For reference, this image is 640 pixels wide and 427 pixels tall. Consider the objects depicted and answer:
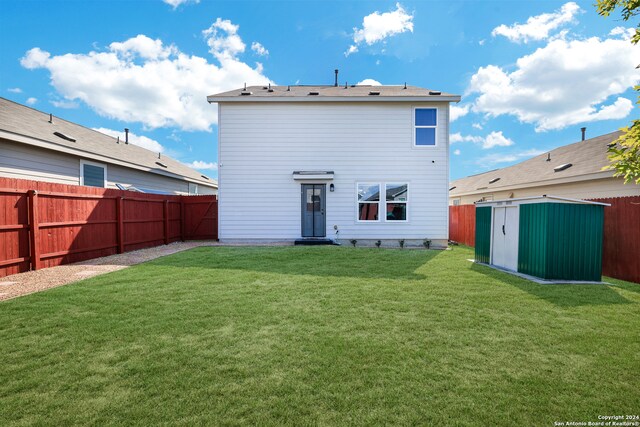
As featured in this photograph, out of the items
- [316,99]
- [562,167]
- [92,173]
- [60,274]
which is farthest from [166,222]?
[562,167]

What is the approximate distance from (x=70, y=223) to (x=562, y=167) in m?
19.1

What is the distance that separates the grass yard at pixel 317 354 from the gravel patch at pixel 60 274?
650 mm

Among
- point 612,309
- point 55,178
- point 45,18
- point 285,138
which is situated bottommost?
point 612,309

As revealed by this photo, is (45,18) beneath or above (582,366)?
above

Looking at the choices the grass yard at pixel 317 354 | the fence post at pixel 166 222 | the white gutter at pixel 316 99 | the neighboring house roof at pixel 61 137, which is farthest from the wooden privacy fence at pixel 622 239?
the neighboring house roof at pixel 61 137

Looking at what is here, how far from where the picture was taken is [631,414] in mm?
2236

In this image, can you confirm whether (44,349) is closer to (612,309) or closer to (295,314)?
(295,314)

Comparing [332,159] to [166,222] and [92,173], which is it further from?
[92,173]

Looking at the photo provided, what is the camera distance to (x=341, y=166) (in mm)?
12266

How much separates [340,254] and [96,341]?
6945 millimetres

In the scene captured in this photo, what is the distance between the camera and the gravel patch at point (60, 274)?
5.50m

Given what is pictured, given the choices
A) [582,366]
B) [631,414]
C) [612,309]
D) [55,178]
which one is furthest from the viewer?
[55,178]

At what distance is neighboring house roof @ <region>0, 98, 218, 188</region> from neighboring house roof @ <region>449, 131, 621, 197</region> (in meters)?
19.0

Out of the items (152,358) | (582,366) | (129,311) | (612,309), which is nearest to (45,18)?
(129,311)
